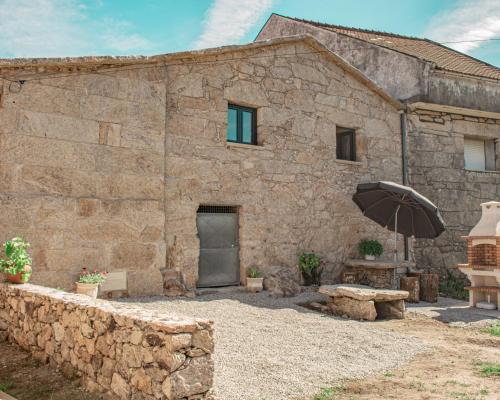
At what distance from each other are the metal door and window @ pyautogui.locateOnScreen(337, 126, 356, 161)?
352cm

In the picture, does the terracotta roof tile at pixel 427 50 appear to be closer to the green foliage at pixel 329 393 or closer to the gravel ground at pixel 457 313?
the gravel ground at pixel 457 313

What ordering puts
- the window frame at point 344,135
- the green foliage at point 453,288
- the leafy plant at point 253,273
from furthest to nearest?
1. the window frame at point 344,135
2. the green foliage at point 453,288
3. the leafy plant at point 253,273

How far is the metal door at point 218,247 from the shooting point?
27.1 ft

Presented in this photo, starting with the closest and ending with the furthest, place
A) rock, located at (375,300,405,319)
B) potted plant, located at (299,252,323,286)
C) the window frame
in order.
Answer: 1. rock, located at (375,300,405,319)
2. potted plant, located at (299,252,323,286)
3. the window frame

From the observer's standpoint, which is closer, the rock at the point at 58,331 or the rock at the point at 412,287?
the rock at the point at 58,331

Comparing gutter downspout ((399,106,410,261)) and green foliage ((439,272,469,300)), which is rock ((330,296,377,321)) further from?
gutter downspout ((399,106,410,261))

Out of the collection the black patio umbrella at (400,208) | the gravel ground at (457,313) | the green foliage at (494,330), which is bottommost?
the green foliage at (494,330)

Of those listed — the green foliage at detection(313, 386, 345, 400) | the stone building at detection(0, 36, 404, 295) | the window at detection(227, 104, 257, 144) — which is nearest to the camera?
the green foliage at detection(313, 386, 345, 400)

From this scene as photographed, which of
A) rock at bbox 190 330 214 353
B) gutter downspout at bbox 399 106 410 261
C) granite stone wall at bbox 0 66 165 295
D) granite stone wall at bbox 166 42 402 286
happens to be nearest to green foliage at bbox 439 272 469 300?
granite stone wall at bbox 166 42 402 286

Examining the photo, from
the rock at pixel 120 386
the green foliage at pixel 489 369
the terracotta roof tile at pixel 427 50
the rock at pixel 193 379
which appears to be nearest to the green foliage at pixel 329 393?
the rock at pixel 193 379

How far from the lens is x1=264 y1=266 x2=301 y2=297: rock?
27.3ft

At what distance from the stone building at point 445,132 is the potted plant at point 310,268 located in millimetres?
3238

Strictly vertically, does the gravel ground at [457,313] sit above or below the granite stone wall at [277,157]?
below

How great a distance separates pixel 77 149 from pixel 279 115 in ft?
13.5
